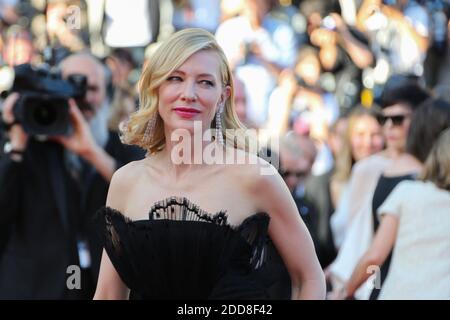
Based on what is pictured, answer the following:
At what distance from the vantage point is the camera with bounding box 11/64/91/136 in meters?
6.32

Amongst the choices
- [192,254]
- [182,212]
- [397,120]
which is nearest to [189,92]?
[182,212]

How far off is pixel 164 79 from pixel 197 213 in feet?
1.47

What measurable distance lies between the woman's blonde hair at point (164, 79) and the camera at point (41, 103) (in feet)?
7.12

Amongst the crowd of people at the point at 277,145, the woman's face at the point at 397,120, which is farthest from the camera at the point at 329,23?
the woman's face at the point at 397,120

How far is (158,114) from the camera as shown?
4094mm

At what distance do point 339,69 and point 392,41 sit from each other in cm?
154

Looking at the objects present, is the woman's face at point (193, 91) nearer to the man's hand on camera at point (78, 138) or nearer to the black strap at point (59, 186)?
the man's hand on camera at point (78, 138)

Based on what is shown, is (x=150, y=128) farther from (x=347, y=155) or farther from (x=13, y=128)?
(x=347, y=155)

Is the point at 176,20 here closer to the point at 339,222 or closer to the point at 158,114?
the point at 339,222

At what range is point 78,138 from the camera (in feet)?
21.0

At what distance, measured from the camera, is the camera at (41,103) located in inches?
249
